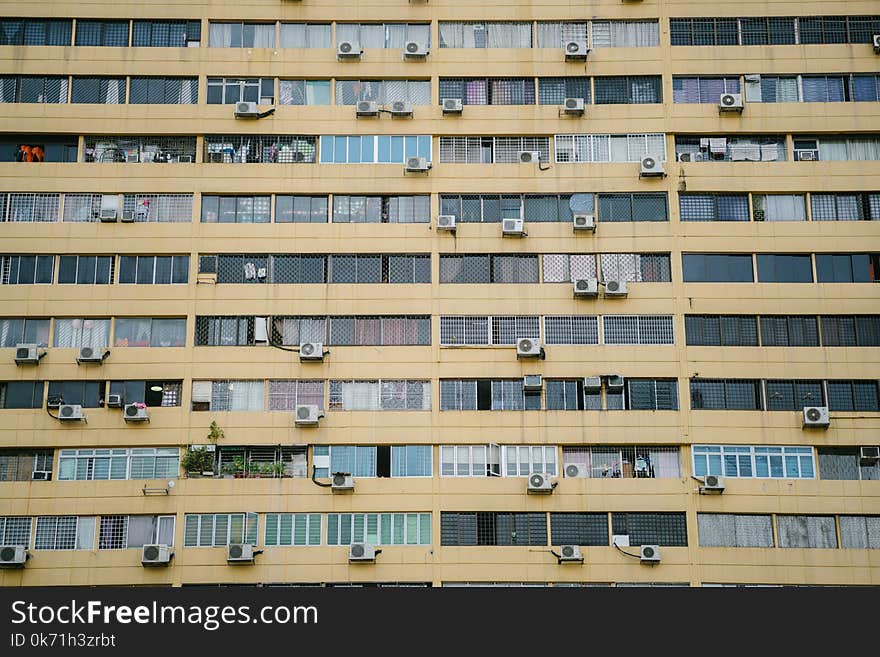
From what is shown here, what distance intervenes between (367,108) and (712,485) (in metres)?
14.7

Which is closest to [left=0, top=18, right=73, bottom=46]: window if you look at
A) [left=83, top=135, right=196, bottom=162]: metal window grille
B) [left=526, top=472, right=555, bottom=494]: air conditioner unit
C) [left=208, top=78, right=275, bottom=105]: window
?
[left=83, top=135, right=196, bottom=162]: metal window grille

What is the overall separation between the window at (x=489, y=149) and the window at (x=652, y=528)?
10.8 metres

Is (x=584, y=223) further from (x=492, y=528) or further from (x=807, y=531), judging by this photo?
(x=807, y=531)

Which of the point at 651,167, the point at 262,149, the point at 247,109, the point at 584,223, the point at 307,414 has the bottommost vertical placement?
the point at 307,414

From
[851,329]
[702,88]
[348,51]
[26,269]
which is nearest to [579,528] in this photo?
[851,329]

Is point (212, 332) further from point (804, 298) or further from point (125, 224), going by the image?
point (804, 298)

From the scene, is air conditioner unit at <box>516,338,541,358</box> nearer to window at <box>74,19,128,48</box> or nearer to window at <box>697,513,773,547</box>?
window at <box>697,513,773,547</box>

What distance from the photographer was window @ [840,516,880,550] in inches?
1264

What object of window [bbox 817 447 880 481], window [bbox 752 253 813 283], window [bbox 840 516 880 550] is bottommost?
window [bbox 840 516 880 550]

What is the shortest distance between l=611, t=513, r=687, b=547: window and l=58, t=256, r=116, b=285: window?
52.9 feet

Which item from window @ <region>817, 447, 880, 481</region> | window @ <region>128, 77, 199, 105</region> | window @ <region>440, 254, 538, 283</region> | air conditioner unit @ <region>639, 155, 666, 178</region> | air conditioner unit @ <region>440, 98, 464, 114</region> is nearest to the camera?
window @ <region>817, 447, 880, 481</region>

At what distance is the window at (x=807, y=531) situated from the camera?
32.1m

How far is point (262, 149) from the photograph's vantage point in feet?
114

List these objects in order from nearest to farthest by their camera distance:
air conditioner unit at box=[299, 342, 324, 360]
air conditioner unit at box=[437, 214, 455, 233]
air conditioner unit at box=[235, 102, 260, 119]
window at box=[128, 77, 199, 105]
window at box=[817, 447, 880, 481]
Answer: window at box=[817, 447, 880, 481], air conditioner unit at box=[299, 342, 324, 360], air conditioner unit at box=[437, 214, 455, 233], air conditioner unit at box=[235, 102, 260, 119], window at box=[128, 77, 199, 105]
